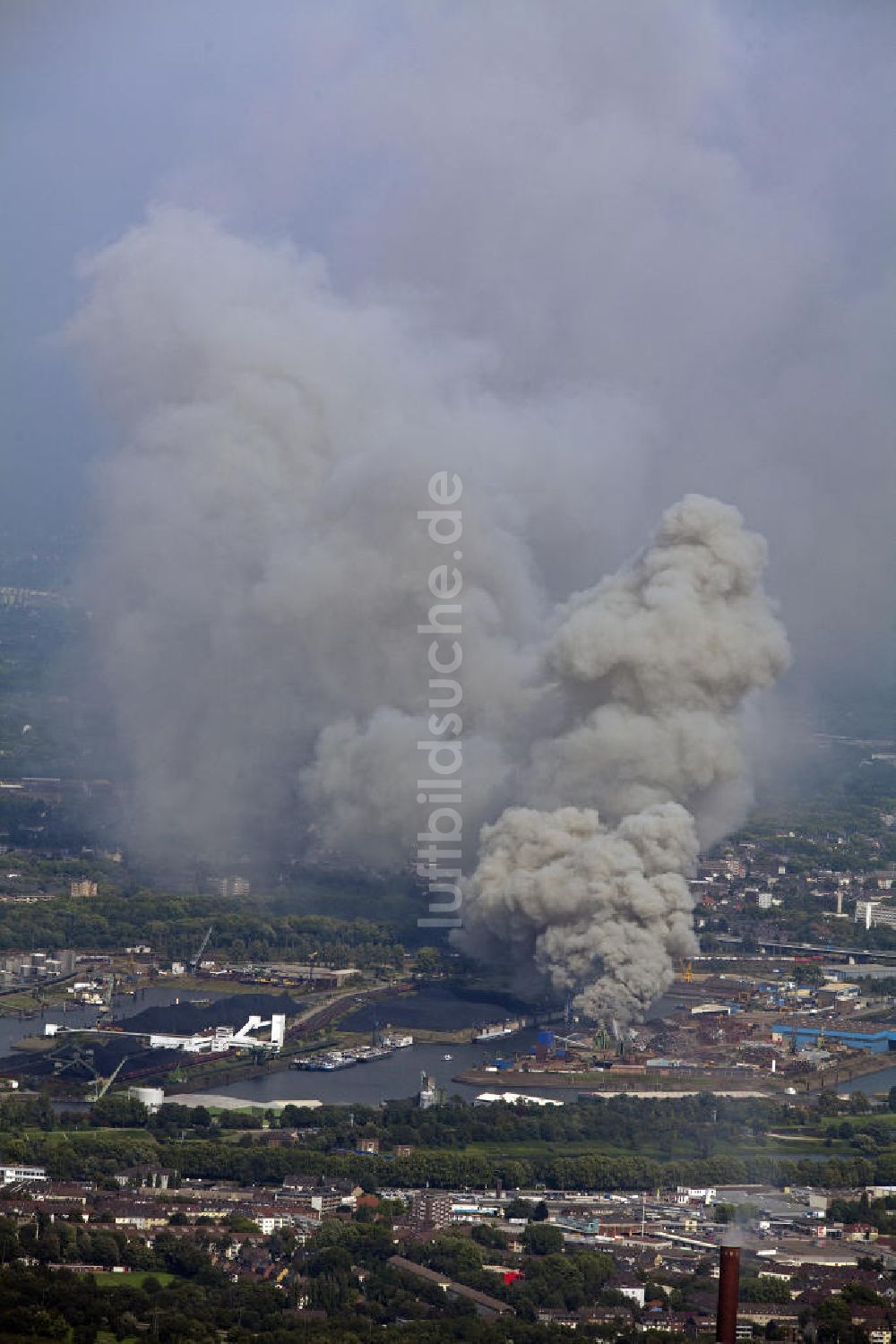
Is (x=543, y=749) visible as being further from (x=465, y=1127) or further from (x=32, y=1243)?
(x=32, y=1243)

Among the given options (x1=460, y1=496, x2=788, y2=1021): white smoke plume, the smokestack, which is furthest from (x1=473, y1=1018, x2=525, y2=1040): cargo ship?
the smokestack

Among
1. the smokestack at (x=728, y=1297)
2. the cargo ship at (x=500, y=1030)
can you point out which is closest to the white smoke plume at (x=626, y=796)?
the cargo ship at (x=500, y=1030)

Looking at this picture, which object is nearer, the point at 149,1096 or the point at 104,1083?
the point at 149,1096

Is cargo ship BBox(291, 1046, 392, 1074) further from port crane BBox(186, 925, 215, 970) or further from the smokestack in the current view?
the smokestack

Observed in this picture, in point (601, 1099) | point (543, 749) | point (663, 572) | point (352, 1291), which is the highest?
point (663, 572)

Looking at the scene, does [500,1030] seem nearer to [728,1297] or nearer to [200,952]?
[200,952]

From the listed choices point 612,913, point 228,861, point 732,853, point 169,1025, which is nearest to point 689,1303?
point 612,913

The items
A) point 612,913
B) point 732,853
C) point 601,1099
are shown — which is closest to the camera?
point 601,1099

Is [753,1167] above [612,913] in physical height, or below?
below

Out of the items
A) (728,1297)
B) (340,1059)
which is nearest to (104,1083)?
(340,1059)
